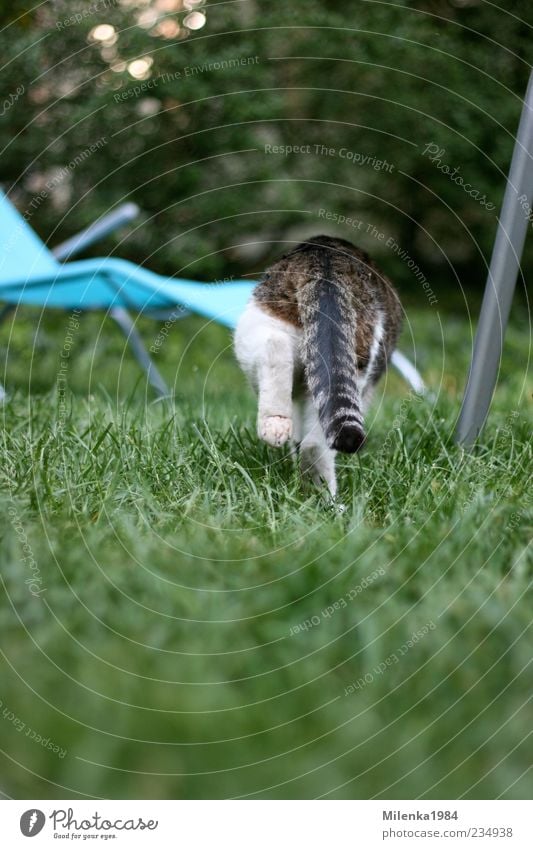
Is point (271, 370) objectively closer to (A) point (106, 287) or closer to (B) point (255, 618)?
(B) point (255, 618)

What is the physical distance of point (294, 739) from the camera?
1162mm

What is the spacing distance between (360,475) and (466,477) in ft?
0.84

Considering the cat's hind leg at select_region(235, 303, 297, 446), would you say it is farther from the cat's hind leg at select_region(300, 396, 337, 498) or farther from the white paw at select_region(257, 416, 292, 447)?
the cat's hind leg at select_region(300, 396, 337, 498)

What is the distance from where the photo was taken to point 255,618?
1.42 meters

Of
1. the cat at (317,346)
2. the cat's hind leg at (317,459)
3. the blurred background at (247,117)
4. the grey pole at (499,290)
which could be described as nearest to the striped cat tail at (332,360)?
the cat at (317,346)

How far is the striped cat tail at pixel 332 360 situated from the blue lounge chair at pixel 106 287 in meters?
1.12

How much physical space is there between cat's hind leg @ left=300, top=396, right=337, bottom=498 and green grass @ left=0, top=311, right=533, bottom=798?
0.17 ft

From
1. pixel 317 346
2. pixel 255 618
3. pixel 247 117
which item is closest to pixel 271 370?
pixel 317 346

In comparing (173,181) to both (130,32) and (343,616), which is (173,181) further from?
(343,616)

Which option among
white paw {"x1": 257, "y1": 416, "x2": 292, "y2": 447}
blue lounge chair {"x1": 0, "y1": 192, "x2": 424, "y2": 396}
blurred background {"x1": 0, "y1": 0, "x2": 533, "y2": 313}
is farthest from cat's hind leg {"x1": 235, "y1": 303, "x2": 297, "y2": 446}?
blurred background {"x1": 0, "y1": 0, "x2": 533, "y2": 313}

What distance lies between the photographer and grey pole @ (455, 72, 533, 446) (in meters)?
2.32

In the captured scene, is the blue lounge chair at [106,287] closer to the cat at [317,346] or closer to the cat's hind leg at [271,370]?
the cat at [317,346]

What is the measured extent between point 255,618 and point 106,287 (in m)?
2.59
